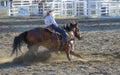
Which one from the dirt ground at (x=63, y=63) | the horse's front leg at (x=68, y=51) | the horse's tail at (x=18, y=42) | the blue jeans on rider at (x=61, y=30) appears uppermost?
the blue jeans on rider at (x=61, y=30)

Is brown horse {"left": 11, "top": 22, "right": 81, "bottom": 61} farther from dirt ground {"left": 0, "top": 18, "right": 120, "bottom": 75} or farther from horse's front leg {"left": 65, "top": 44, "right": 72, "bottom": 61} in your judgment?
dirt ground {"left": 0, "top": 18, "right": 120, "bottom": 75}

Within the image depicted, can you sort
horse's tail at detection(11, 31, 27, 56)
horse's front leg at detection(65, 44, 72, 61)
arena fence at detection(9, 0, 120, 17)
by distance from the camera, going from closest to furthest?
1. horse's tail at detection(11, 31, 27, 56)
2. horse's front leg at detection(65, 44, 72, 61)
3. arena fence at detection(9, 0, 120, 17)

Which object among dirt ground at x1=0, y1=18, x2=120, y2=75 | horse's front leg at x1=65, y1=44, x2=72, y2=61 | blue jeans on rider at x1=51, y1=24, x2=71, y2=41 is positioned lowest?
dirt ground at x1=0, y1=18, x2=120, y2=75

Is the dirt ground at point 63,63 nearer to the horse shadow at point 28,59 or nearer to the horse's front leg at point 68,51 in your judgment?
the horse shadow at point 28,59

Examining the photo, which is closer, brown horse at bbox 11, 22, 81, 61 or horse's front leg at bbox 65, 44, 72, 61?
brown horse at bbox 11, 22, 81, 61

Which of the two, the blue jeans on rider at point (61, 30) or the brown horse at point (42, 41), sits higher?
the blue jeans on rider at point (61, 30)

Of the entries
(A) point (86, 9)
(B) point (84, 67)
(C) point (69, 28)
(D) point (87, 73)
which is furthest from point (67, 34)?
(A) point (86, 9)

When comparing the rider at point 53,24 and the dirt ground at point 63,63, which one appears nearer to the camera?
the dirt ground at point 63,63

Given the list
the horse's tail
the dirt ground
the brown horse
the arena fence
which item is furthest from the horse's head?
the arena fence

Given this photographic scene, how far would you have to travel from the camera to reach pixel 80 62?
31.6 feet

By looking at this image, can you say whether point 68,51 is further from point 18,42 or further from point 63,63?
point 18,42

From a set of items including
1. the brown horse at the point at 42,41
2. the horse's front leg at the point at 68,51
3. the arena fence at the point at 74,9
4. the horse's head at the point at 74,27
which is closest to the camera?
the brown horse at the point at 42,41

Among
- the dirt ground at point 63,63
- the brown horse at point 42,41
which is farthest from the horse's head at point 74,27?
the dirt ground at point 63,63

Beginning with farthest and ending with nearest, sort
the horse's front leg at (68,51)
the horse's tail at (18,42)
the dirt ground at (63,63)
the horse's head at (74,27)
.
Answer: the horse's head at (74,27) < the horse's front leg at (68,51) < the horse's tail at (18,42) < the dirt ground at (63,63)
